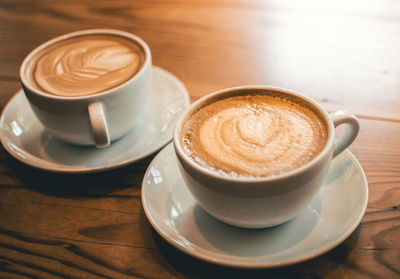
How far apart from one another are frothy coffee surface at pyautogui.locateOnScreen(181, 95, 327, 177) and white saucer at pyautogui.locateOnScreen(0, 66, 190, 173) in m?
0.16

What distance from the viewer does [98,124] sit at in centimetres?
75

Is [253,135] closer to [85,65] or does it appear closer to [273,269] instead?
[273,269]

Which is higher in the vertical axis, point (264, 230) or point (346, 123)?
point (346, 123)

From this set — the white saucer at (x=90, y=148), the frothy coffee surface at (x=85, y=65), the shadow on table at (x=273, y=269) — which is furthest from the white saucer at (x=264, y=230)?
the frothy coffee surface at (x=85, y=65)

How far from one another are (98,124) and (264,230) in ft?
1.14

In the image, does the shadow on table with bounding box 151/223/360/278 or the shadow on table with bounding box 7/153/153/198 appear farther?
the shadow on table with bounding box 7/153/153/198

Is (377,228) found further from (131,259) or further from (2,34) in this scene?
Result: (2,34)

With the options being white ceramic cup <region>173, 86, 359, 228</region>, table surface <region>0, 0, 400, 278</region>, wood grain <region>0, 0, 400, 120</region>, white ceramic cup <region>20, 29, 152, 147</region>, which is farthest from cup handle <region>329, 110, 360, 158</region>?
white ceramic cup <region>20, 29, 152, 147</region>

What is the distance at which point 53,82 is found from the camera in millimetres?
857

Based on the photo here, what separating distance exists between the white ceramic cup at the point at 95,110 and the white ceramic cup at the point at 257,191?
0.69 feet

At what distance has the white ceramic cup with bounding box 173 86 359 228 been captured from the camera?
1.78ft

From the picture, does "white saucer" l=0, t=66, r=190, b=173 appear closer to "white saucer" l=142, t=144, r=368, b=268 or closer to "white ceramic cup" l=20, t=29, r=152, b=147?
"white ceramic cup" l=20, t=29, r=152, b=147

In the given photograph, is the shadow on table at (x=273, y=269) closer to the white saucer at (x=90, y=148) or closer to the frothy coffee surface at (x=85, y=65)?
the white saucer at (x=90, y=148)

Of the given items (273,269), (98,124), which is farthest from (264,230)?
(98,124)
